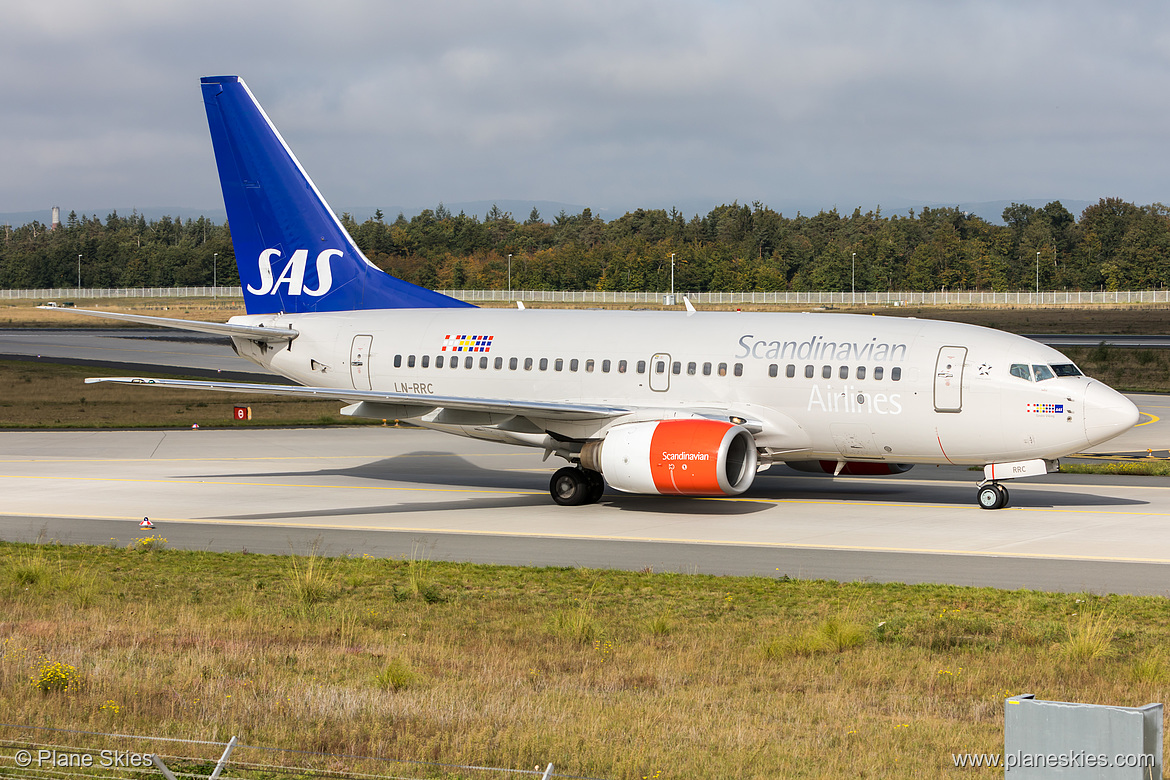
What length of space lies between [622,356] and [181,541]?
1065cm

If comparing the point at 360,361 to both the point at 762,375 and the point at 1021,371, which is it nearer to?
the point at 762,375

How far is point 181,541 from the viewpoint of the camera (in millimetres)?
22609

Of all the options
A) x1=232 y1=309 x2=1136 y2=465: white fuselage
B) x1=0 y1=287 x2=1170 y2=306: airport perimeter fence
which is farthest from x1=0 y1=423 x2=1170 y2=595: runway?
x1=0 y1=287 x2=1170 y2=306: airport perimeter fence

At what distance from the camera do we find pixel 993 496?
1026 inches

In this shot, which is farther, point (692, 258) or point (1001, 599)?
point (692, 258)

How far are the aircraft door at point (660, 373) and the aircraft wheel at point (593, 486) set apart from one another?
95.1 inches

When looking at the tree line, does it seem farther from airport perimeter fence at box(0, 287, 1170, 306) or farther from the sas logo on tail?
the sas logo on tail

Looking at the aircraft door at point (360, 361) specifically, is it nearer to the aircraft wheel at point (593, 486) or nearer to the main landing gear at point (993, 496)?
the aircraft wheel at point (593, 486)

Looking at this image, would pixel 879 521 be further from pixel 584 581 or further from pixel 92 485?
pixel 92 485

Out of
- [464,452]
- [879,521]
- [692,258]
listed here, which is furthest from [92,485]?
[692,258]

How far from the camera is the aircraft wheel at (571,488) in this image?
90.2 ft

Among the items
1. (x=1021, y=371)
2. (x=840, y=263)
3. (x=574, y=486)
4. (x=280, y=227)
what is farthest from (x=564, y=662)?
(x=840, y=263)

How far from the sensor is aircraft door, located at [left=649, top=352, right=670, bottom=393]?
2738 centimetres

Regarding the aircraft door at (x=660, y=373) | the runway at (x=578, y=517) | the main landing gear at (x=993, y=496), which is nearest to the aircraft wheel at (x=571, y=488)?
the runway at (x=578, y=517)
